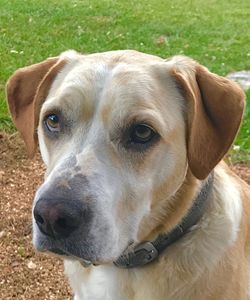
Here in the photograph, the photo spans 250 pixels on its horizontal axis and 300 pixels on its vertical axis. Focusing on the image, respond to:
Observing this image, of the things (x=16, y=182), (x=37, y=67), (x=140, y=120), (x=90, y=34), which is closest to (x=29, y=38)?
(x=90, y=34)

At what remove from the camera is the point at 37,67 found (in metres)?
3.25

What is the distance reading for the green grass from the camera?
8.52 meters

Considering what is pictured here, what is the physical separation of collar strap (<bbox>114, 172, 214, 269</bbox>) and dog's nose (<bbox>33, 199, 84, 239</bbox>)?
547mm

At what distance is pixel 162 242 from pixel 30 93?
0.94 metres

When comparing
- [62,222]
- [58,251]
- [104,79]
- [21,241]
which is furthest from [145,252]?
[21,241]

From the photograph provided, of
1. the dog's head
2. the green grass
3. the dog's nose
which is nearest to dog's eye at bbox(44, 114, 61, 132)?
the dog's head

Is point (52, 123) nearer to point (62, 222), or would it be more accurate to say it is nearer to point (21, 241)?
point (62, 222)

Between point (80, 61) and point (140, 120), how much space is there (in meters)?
0.50

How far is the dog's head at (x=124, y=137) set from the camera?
8.64ft

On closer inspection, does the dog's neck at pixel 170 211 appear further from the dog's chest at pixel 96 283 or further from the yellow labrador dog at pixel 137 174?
the dog's chest at pixel 96 283

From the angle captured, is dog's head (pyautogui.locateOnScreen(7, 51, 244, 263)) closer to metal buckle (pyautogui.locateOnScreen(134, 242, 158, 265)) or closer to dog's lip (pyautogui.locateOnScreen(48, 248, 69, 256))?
dog's lip (pyautogui.locateOnScreen(48, 248, 69, 256))

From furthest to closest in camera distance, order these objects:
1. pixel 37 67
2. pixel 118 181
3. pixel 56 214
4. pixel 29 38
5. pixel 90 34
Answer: pixel 90 34
pixel 29 38
pixel 37 67
pixel 118 181
pixel 56 214

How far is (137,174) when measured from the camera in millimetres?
2814

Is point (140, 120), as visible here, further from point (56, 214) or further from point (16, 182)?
point (16, 182)
